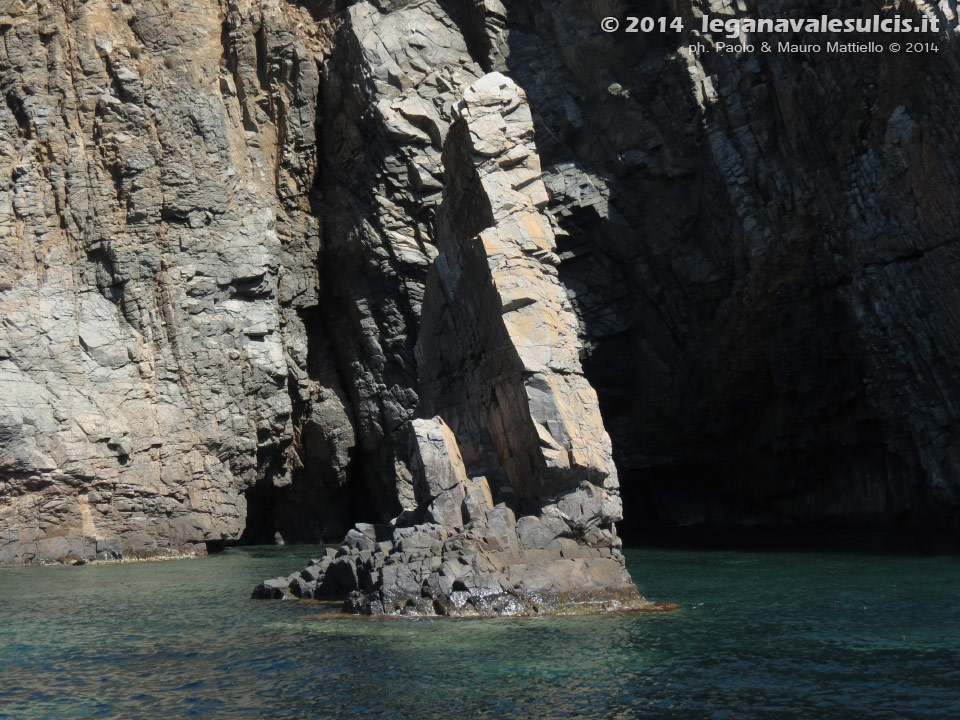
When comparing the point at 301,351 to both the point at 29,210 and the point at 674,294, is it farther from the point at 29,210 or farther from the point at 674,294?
the point at 674,294

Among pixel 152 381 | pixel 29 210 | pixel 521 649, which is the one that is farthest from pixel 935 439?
pixel 29 210

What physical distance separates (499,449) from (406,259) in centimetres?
1748

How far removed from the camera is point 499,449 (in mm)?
21438

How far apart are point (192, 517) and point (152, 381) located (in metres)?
4.81

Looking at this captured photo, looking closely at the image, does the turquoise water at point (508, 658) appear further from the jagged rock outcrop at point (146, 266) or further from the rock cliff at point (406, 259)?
the jagged rock outcrop at point (146, 266)

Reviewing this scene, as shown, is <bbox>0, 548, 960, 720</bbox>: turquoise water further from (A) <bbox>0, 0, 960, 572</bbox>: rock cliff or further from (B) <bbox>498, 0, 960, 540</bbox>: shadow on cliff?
(B) <bbox>498, 0, 960, 540</bbox>: shadow on cliff

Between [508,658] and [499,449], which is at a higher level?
[499,449]

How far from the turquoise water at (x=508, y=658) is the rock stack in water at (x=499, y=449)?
1080 millimetres

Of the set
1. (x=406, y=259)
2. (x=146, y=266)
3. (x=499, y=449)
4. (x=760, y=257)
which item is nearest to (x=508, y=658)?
(x=499, y=449)

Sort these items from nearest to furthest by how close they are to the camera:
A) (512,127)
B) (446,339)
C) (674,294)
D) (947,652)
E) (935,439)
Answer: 1. (947,652)
2. (512,127)
3. (446,339)
4. (935,439)
5. (674,294)

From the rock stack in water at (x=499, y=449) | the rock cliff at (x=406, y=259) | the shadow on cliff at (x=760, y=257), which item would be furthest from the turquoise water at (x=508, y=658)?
the shadow on cliff at (x=760, y=257)

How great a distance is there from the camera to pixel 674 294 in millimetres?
34781

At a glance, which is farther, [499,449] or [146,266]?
[146,266]

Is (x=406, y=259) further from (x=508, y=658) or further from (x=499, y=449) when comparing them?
(x=508, y=658)
